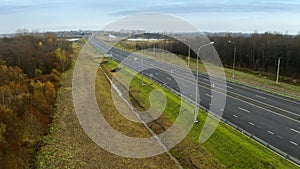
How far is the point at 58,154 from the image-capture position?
25.5 metres

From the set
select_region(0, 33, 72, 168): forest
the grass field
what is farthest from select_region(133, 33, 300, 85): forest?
select_region(0, 33, 72, 168): forest

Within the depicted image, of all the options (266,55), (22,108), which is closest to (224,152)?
(22,108)

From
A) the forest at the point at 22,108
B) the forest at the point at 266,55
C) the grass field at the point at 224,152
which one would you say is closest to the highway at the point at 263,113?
the grass field at the point at 224,152

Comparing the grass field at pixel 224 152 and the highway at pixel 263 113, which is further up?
the highway at pixel 263 113

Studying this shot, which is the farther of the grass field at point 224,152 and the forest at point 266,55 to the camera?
the forest at point 266,55

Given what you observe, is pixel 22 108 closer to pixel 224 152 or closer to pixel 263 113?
pixel 224 152

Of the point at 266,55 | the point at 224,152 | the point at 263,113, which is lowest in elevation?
the point at 224,152

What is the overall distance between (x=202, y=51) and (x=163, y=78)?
31.6 meters

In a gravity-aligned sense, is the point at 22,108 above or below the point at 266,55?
below

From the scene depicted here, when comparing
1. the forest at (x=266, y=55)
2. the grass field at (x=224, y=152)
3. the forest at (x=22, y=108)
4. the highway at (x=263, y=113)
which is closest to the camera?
the grass field at (x=224, y=152)

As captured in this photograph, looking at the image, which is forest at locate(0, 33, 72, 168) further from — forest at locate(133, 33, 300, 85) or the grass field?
forest at locate(133, 33, 300, 85)

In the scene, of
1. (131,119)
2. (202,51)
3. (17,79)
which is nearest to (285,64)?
(202,51)

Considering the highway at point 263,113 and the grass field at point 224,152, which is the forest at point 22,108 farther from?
the highway at point 263,113

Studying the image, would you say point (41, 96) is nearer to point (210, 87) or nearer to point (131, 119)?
point (131, 119)
